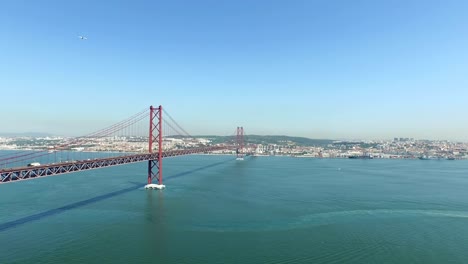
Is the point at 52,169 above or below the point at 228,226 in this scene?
above

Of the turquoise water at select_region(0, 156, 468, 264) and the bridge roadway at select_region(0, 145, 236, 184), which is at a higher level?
the bridge roadway at select_region(0, 145, 236, 184)

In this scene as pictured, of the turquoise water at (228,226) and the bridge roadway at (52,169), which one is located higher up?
the bridge roadway at (52,169)

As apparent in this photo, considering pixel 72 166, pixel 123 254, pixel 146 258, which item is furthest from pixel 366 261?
pixel 72 166

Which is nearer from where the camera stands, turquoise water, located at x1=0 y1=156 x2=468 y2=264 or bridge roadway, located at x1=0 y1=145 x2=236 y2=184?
turquoise water, located at x1=0 y1=156 x2=468 y2=264

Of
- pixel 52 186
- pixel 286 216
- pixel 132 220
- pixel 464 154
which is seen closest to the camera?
pixel 132 220

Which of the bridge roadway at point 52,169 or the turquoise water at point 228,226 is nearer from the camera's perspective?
the turquoise water at point 228,226

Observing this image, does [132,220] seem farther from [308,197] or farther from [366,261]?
[308,197]

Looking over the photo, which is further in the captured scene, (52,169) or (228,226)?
(52,169)

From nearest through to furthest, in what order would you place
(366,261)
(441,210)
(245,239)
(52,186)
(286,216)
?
(366,261)
(245,239)
(286,216)
(441,210)
(52,186)
